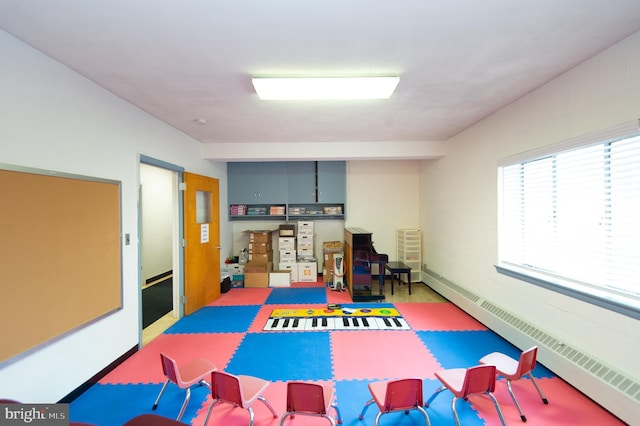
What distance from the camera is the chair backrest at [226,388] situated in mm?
1724

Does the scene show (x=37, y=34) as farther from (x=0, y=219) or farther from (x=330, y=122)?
(x=330, y=122)

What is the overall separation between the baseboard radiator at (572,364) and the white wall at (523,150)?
65 millimetres

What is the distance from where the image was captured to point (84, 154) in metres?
2.32

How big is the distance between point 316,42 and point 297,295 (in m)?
4.05

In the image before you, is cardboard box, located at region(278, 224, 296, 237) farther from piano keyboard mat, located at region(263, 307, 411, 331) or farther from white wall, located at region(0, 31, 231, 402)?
white wall, located at region(0, 31, 231, 402)

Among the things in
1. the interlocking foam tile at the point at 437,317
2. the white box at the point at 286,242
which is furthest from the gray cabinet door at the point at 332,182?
the interlocking foam tile at the point at 437,317

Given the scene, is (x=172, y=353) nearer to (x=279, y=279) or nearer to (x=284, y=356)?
(x=284, y=356)

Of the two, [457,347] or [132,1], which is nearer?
[132,1]

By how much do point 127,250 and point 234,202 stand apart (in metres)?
2.89

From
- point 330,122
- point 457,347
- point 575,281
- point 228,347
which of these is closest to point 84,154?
point 228,347

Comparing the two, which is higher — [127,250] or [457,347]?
[127,250]

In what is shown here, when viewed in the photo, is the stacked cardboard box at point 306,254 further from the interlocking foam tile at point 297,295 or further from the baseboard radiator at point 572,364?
the baseboard radiator at point 572,364

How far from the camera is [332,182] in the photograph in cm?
564

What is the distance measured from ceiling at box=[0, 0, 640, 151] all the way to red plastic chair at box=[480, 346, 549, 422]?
7.73 feet
